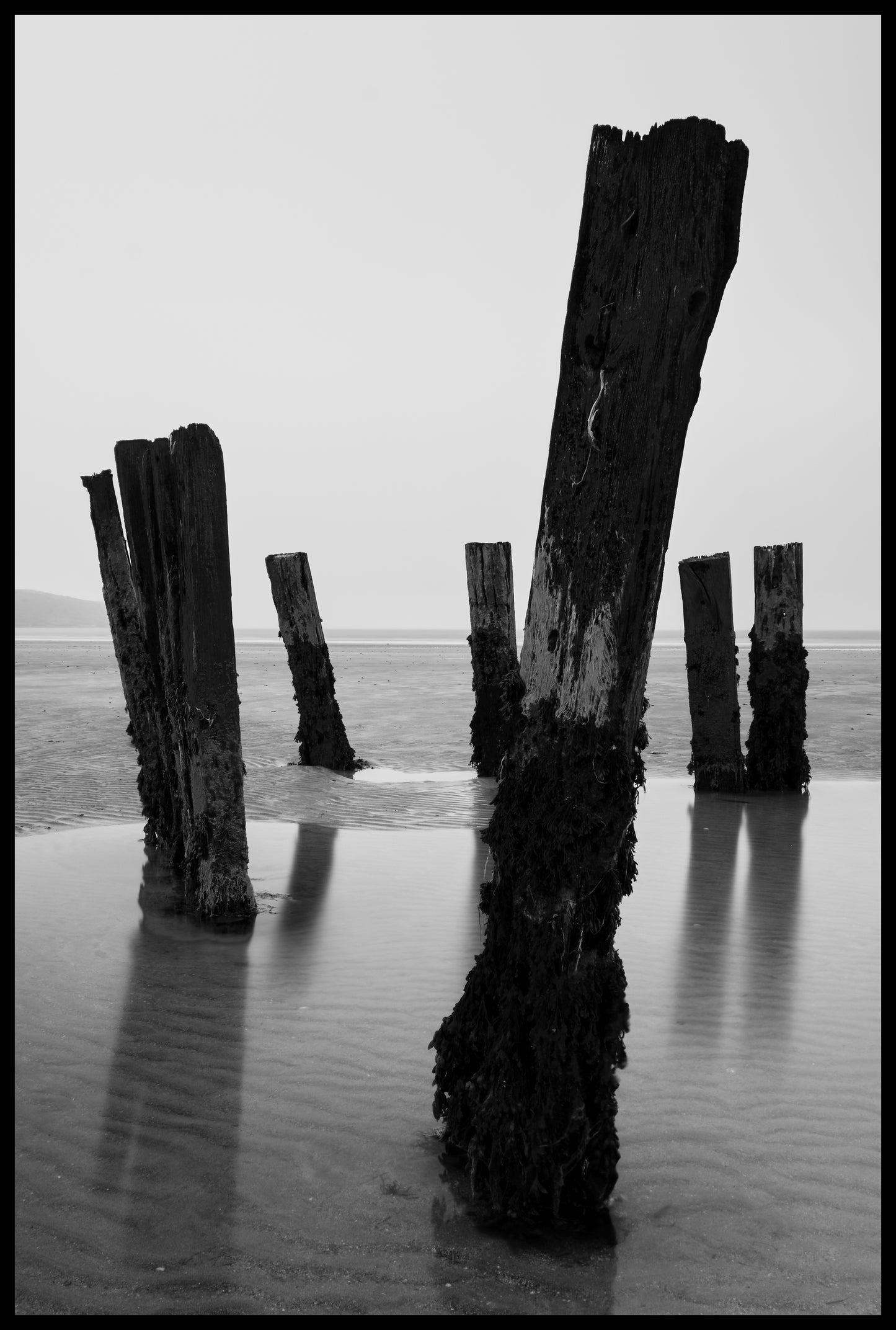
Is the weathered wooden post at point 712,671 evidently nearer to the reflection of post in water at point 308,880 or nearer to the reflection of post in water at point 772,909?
the reflection of post in water at point 772,909

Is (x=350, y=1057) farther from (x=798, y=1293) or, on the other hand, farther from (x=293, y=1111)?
(x=798, y=1293)

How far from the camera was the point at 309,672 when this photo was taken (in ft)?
40.2

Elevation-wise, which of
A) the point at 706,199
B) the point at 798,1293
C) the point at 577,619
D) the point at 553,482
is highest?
the point at 706,199

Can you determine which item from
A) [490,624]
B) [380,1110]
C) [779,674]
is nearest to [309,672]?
[490,624]

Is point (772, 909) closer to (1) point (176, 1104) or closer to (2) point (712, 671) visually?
(1) point (176, 1104)

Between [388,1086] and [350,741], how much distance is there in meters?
11.6

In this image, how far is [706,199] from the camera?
9.83ft

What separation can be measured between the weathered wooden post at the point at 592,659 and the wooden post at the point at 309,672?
9.05 meters

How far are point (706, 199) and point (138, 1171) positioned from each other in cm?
349

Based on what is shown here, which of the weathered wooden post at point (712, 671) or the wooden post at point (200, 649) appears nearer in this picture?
the wooden post at point (200, 649)

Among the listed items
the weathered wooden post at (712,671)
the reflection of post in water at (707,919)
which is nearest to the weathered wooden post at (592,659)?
the reflection of post in water at (707,919)

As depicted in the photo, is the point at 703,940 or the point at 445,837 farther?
the point at 445,837

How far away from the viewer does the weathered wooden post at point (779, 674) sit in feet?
35.6

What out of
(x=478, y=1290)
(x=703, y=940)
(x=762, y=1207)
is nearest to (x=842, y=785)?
(x=703, y=940)
